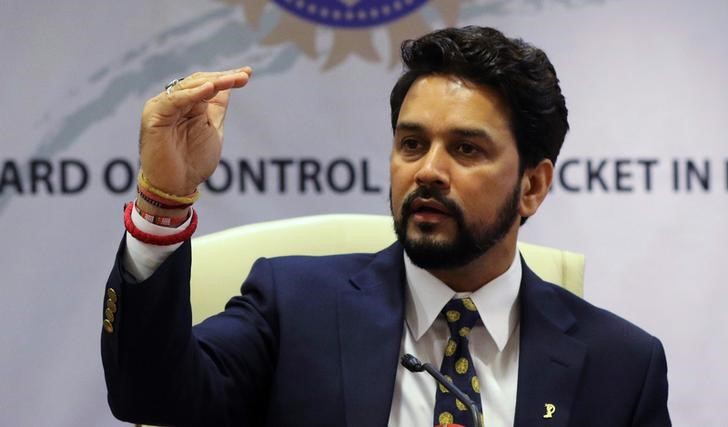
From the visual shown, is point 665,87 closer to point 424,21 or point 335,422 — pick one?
point 424,21

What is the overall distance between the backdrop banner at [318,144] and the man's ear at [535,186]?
99 centimetres

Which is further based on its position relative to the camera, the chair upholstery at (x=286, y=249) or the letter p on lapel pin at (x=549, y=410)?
the chair upholstery at (x=286, y=249)

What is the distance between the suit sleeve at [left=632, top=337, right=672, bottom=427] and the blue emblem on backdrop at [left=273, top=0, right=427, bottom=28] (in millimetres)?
1414

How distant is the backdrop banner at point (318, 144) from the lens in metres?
3.03

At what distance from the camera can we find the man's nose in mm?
2006

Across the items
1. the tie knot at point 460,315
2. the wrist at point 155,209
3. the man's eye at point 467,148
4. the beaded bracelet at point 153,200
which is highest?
the man's eye at point 467,148

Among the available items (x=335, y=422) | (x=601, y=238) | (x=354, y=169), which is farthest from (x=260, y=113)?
(x=335, y=422)

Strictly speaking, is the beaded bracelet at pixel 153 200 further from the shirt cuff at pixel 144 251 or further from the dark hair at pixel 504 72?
the dark hair at pixel 504 72

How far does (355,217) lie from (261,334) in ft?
1.65

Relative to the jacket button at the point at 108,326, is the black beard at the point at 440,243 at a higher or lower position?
higher

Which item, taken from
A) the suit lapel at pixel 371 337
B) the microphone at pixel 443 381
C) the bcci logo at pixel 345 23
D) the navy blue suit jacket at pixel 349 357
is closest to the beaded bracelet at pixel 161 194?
the navy blue suit jacket at pixel 349 357

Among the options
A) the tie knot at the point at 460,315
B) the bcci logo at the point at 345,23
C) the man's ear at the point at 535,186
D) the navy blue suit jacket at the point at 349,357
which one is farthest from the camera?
the bcci logo at the point at 345,23

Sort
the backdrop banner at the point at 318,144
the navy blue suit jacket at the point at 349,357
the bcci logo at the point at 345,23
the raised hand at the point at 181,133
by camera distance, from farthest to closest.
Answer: the bcci logo at the point at 345,23, the backdrop banner at the point at 318,144, the navy blue suit jacket at the point at 349,357, the raised hand at the point at 181,133

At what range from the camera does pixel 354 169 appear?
325cm
